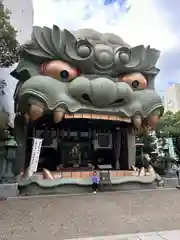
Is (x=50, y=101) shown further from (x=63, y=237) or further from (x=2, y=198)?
(x=63, y=237)

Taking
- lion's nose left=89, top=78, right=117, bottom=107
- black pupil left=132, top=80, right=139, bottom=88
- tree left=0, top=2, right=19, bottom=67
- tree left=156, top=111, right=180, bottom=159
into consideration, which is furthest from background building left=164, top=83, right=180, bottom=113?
tree left=0, top=2, right=19, bottom=67

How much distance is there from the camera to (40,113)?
49.7 feet

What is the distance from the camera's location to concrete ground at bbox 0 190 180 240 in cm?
683

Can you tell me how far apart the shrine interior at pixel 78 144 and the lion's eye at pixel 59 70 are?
4607mm

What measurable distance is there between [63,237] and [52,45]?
12.4m

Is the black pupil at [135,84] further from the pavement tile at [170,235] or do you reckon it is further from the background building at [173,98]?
the background building at [173,98]

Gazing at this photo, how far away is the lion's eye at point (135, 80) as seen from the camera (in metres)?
17.2

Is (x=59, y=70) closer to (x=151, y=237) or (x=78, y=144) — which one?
(x=78, y=144)

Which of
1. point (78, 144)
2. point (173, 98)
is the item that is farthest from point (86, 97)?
point (173, 98)

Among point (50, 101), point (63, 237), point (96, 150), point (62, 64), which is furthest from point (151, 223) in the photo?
point (96, 150)

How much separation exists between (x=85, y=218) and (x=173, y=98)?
46368 millimetres

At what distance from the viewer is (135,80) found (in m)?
17.3

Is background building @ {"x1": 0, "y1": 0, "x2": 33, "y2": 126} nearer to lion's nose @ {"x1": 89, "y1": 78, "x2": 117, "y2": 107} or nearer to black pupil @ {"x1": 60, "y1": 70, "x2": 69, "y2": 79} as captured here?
black pupil @ {"x1": 60, "y1": 70, "x2": 69, "y2": 79}

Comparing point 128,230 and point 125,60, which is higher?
point 125,60
